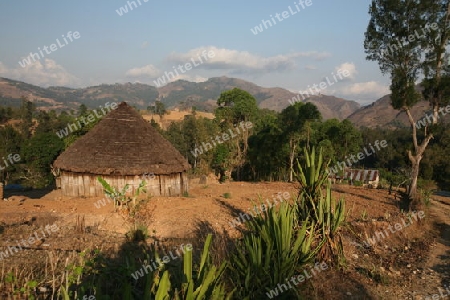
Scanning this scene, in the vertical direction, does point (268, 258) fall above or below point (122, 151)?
below

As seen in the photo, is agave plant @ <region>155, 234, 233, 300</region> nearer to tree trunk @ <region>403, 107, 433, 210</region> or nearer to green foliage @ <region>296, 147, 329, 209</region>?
green foliage @ <region>296, 147, 329, 209</region>

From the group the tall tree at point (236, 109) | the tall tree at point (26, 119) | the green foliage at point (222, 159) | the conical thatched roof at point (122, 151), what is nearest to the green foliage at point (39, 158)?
the green foliage at point (222, 159)

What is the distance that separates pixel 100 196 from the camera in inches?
537

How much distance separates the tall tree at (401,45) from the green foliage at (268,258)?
931 centimetres

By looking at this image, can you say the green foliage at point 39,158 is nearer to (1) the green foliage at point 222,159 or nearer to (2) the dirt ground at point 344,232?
(1) the green foliage at point 222,159

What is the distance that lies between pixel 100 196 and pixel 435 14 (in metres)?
15.4

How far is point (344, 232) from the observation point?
8.88m

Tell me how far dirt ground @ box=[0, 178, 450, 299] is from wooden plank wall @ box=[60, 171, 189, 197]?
90 cm

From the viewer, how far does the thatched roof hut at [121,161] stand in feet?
43.5

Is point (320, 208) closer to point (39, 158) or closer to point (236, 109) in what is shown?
point (236, 109)

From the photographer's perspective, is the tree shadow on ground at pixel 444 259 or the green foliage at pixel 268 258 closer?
the green foliage at pixel 268 258

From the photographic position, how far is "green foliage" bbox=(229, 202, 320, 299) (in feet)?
14.5

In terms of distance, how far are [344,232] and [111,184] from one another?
9420 mm

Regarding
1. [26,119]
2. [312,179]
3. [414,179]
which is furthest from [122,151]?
[26,119]
